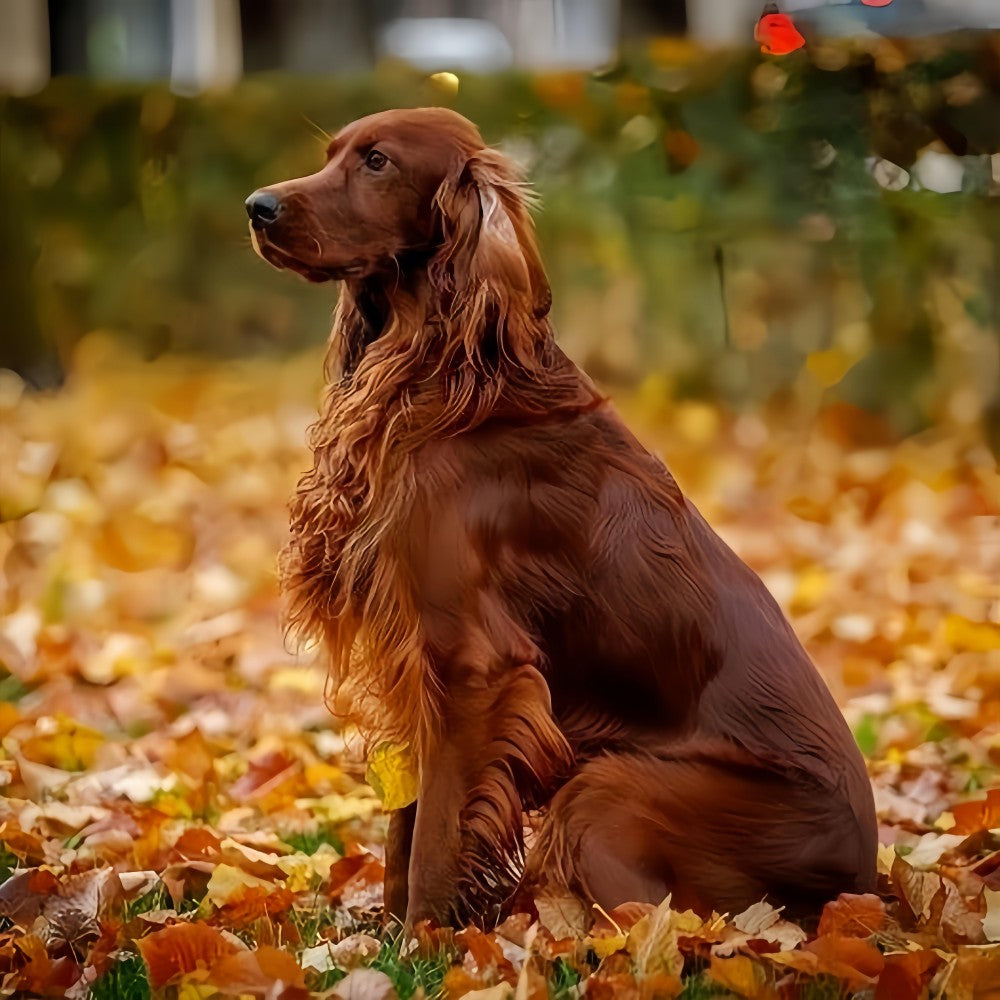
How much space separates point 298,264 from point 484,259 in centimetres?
30

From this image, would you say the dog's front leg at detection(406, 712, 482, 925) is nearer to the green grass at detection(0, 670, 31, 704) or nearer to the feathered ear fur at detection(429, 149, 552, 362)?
the feathered ear fur at detection(429, 149, 552, 362)

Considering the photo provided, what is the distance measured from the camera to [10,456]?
462cm

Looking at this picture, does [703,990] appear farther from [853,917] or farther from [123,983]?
[123,983]

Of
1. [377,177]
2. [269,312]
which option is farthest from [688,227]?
[377,177]

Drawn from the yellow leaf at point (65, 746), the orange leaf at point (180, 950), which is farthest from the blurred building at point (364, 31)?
Answer: the orange leaf at point (180, 950)

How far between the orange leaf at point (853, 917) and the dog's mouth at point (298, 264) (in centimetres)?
125

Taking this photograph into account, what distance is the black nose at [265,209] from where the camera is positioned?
90.5 inches

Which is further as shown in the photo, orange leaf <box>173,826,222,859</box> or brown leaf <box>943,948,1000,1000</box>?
orange leaf <box>173,826,222,859</box>

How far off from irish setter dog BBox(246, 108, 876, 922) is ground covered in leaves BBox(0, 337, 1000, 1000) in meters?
0.11

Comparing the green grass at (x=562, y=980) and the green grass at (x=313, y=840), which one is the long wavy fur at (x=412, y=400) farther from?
the green grass at (x=313, y=840)

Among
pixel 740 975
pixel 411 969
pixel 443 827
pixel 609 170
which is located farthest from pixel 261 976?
pixel 609 170

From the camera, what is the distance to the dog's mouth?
7.61 feet

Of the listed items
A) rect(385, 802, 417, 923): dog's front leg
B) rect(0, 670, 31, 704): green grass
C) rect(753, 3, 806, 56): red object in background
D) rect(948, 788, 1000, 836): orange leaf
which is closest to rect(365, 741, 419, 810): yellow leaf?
rect(385, 802, 417, 923): dog's front leg

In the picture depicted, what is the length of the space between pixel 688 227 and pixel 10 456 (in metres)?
2.35
